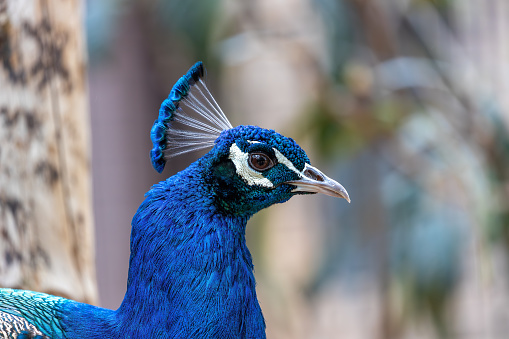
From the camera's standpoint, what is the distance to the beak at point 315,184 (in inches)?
42.7

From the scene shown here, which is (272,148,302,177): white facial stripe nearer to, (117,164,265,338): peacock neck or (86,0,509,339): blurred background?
(117,164,265,338): peacock neck

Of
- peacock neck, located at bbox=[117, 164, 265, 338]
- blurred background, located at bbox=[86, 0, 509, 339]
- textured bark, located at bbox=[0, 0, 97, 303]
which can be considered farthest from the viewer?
blurred background, located at bbox=[86, 0, 509, 339]

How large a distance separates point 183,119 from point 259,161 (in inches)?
5.7

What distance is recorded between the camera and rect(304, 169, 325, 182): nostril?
1.09 meters

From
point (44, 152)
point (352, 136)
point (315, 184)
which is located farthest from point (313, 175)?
point (352, 136)

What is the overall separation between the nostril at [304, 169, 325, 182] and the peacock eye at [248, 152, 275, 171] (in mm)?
62

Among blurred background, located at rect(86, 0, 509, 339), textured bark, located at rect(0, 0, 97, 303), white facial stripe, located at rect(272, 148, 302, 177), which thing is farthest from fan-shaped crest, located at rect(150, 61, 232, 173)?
blurred background, located at rect(86, 0, 509, 339)

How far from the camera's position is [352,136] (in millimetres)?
2971

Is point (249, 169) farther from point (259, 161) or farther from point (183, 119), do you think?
point (183, 119)

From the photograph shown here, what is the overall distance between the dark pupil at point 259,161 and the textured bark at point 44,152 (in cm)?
54

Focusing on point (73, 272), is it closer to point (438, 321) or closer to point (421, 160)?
point (438, 321)

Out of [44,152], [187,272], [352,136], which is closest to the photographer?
[187,272]

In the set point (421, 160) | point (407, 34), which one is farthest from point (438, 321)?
point (407, 34)

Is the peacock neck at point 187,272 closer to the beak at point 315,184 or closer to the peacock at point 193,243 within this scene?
the peacock at point 193,243
